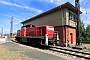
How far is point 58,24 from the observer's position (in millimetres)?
21250

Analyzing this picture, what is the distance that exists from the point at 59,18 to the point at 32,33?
4.92m

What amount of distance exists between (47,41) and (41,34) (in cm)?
185

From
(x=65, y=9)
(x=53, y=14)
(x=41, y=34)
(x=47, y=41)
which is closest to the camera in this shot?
(x=47, y=41)

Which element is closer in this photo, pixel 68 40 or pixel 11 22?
pixel 68 40

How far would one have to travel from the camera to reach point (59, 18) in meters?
21.1

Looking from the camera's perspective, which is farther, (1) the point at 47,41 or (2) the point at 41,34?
(2) the point at 41,34

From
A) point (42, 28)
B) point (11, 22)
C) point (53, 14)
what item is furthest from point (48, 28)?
point (11, 22)

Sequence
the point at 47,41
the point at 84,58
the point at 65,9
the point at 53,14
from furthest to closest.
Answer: the point at 53,14 < the point at 65,9 < the point at 47,41 < the point at 84,58

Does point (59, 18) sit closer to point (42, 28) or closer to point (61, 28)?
point (61, 28)

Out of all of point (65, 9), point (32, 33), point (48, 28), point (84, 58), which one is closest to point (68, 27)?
point (65, 9)

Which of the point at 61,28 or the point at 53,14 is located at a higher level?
the point at 53,14

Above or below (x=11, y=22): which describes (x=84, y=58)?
below

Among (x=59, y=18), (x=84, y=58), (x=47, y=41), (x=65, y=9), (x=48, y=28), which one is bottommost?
(x=84, y=58)

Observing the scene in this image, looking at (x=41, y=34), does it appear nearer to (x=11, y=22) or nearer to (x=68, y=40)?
(x=68, y=40)
